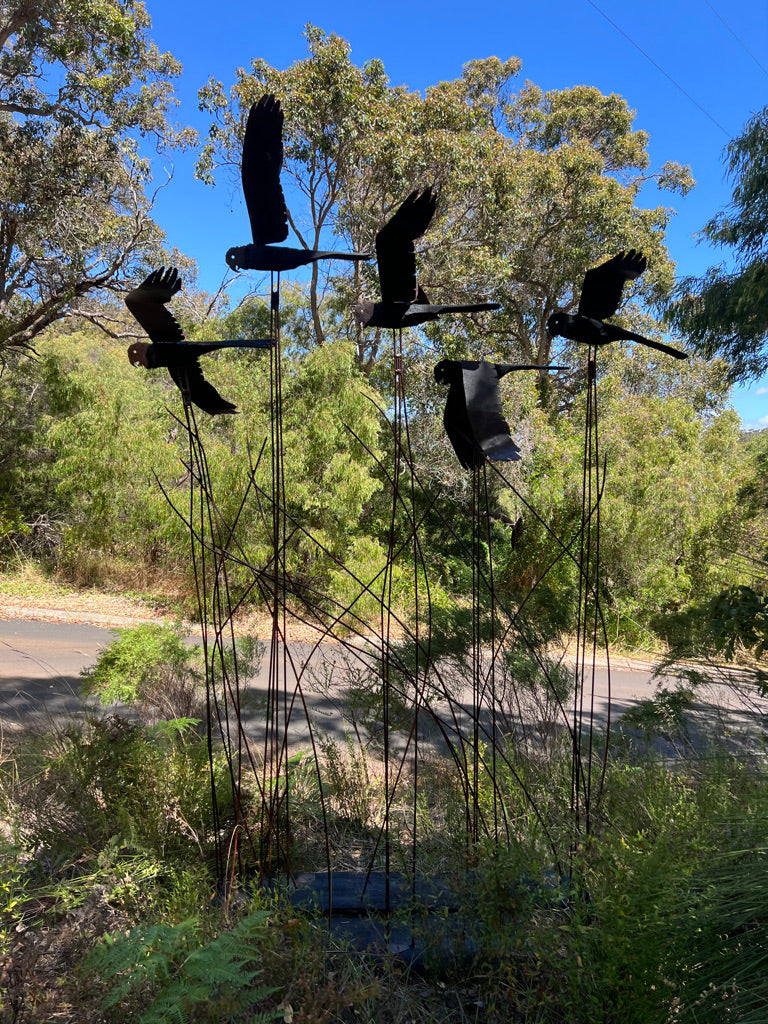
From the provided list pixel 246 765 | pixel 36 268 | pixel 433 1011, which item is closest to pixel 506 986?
pixel 433 1011

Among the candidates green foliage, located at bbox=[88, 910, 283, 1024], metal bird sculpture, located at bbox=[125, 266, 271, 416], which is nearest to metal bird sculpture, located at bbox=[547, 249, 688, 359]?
metal bird sculpture, located at bbox=[125, 266, 271, 416]

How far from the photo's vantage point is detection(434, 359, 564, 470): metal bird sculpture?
1.83m

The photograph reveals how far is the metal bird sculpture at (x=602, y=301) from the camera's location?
6.59 ft

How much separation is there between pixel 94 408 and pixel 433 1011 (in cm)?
869

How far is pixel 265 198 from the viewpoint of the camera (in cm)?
185

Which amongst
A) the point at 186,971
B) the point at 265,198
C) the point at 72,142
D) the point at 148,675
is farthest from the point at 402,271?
the point at 72,142

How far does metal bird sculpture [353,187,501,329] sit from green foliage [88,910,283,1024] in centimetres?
160

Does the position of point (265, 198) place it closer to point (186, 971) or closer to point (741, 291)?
point (186, 971)

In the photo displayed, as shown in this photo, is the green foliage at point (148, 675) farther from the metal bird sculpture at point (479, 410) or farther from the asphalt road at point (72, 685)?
the metal bird sculpture at point (479, 410)

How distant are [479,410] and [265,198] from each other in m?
0.85

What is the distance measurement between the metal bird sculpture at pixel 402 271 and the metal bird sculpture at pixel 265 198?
115 millimetres

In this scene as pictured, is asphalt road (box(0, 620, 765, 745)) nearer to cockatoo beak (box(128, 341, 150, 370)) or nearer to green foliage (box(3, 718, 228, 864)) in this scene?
green foliage (box(3, 718, 228, 864))

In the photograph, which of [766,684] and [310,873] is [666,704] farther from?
[310,873]

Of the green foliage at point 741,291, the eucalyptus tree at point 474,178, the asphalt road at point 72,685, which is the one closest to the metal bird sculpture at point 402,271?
the asphalt road at point 72,685
